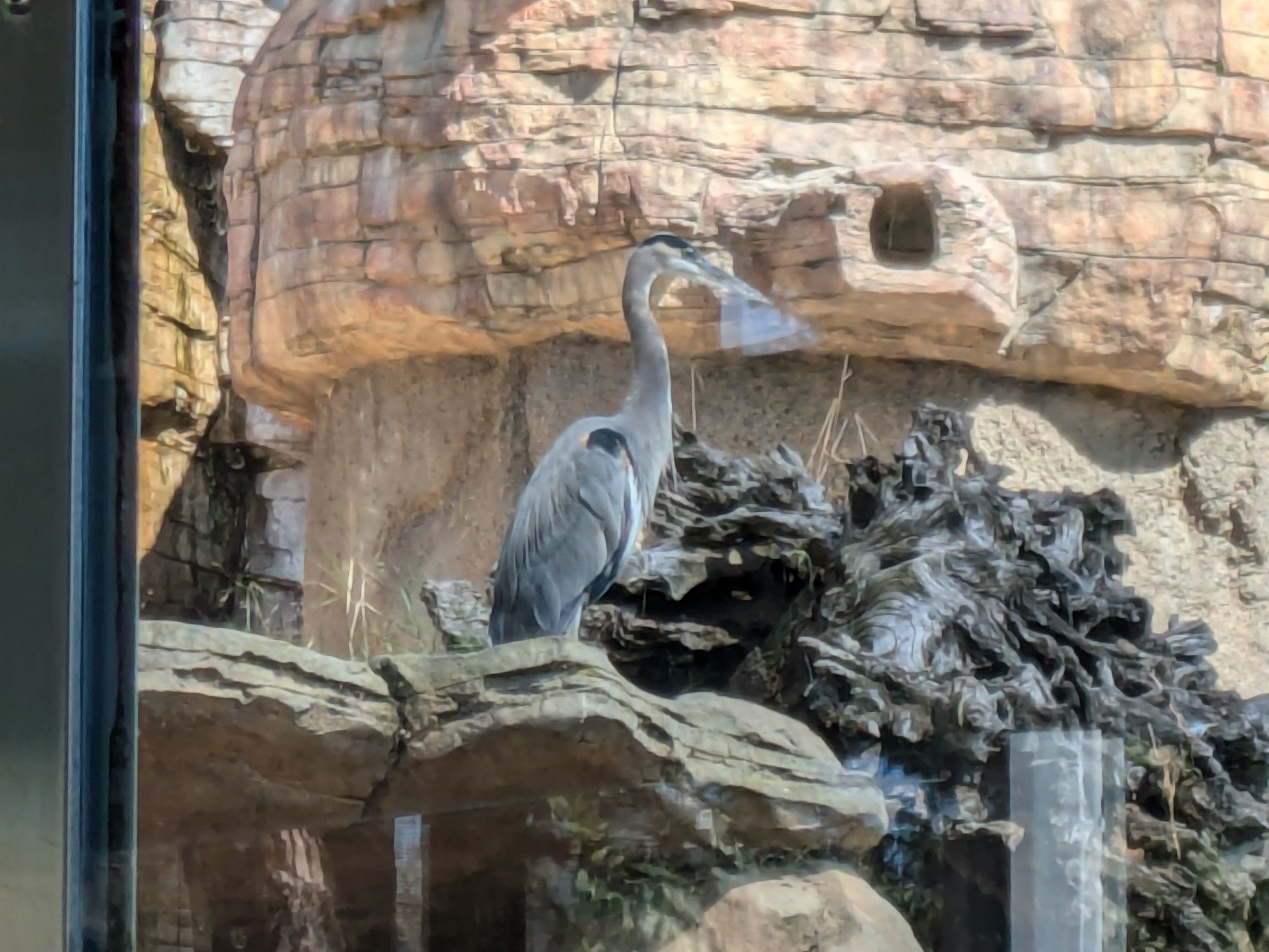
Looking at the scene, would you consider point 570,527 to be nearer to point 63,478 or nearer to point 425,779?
point 425,779

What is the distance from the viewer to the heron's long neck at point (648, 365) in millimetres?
1511

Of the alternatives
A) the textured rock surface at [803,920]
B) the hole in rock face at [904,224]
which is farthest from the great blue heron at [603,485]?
the textured rock surface at [803,920]

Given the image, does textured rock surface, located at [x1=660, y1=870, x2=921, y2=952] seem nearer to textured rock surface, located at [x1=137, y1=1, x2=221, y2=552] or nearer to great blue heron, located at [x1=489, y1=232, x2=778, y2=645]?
great blue heron, located at [x1=489, y1=232, x2=778, y2=645]

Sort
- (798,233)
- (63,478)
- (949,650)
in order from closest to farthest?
(63,478) < (949,650) < (798,233)

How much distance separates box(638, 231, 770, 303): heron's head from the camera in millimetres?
1490

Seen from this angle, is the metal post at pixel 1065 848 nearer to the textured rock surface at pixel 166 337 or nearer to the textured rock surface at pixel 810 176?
the textured rock surface at pixel 810 176

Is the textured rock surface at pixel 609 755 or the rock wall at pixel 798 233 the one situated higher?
the rock wall at pixel 798 233

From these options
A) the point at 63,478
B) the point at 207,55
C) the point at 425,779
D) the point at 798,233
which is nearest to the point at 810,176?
the point at 798,233

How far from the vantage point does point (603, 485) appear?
157cm

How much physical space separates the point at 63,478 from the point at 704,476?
959 millimetres

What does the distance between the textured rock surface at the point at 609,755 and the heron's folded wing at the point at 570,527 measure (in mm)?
279

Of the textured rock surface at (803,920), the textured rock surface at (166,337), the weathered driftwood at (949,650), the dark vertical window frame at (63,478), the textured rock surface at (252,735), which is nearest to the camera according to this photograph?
the dark vertical window frame at (63,478)

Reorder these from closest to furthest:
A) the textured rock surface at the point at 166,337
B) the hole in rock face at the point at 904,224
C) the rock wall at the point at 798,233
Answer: the textured rock surface at the point at 166,337
the rock wall at the point at 798,233
the hole in rock face at the point at 904,224

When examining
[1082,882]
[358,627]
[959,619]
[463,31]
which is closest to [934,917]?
[1082,882]
